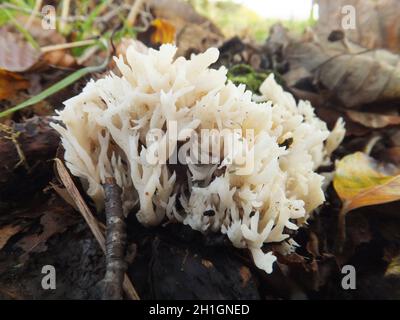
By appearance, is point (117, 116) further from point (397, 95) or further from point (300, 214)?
point (397, 95)

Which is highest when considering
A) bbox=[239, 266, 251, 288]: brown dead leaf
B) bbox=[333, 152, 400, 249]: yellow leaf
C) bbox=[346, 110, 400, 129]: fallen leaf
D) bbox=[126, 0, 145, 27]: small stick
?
bbox=[126, 0, 145, 27]: small stick

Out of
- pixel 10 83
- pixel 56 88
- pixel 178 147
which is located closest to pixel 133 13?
pixel 10 83

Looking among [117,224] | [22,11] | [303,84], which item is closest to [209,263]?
[117,224]

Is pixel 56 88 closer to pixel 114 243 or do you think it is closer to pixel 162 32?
pixel 114 243

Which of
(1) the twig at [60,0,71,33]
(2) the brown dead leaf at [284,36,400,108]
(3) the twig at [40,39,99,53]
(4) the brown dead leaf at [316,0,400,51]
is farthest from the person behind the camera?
(1) the twig at [60,0,71,33]

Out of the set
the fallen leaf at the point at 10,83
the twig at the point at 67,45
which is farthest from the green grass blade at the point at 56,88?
the twig at the point at 67,45

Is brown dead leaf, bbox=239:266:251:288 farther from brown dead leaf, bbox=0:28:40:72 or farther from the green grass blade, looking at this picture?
brown dead leaf, bbox=0:28:40:72

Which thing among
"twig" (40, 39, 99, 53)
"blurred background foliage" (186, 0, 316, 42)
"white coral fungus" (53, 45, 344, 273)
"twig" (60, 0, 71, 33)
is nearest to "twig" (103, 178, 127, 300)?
"white coral fungus" (53, 45, 344, 273)

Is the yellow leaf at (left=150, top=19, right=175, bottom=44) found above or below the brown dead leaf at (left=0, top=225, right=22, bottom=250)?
above
